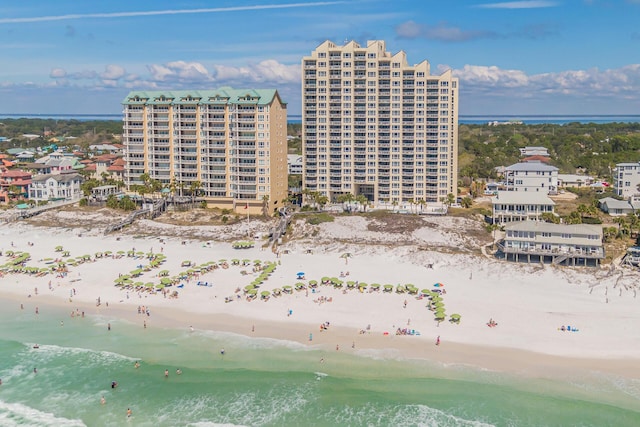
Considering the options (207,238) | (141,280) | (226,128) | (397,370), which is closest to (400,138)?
(226,128)

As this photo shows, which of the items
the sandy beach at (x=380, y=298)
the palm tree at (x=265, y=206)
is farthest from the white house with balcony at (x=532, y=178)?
the palm tree at (x=265, y=206)

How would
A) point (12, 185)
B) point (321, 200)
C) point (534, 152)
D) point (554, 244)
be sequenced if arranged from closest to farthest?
point (554, 244)
point (321, 200)
point (12, 185)
point (534, 152)

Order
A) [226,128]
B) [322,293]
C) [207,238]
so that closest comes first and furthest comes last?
[322,293] → [207,238] → [226,128]

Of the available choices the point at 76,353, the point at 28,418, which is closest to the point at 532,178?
the point at 76,353

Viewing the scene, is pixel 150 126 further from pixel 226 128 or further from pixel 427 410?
pixel 427 410

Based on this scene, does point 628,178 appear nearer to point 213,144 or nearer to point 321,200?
point 321,200

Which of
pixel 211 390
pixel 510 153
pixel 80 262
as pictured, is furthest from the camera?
pixel 510 153

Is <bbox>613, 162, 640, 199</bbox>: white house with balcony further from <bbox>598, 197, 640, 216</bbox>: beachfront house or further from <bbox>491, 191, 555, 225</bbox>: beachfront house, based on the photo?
<bbox>491, 191, 555, 225</bbox>: beachfront house
